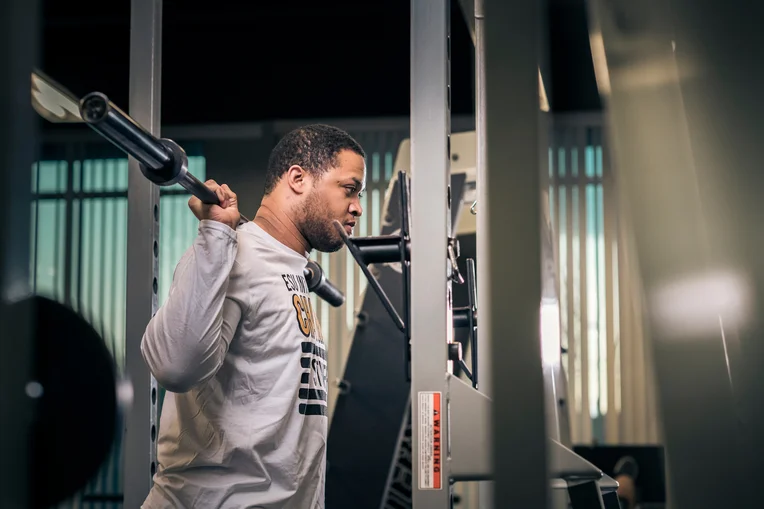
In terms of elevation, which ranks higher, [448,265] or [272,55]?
[272,55]

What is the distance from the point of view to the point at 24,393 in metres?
0.82

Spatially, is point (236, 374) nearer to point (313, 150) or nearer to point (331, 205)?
point (331, 205)

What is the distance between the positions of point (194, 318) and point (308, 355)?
0.35 m

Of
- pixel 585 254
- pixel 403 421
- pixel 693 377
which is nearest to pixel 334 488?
pixel 403 421

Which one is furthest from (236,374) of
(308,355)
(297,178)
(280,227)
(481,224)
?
(481,224)

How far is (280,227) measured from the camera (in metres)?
2.01

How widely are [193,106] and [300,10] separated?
1.00 meters

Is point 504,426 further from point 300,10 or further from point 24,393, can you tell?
point 300,10

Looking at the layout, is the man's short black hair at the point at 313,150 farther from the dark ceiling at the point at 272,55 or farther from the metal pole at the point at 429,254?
the dark ceiling at the point at 272,55

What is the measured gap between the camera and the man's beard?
201 cm

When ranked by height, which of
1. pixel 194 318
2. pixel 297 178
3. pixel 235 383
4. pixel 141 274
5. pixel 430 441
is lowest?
pixel 430 441

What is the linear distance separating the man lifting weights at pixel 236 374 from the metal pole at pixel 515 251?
96 centimetres

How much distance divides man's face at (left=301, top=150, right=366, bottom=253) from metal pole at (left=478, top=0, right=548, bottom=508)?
1368 millimetres

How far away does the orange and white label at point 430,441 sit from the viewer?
1443 mm
